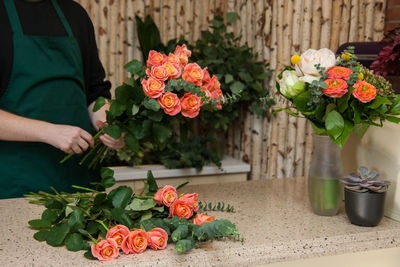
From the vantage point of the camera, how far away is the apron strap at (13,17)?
183cm

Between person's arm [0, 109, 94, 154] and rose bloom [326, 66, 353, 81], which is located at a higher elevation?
rose bloom [326, 66, 353, 81]

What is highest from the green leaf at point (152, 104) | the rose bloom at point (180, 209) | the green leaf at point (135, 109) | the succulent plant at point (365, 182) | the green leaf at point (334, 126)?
the green leaf at point (152, 104)

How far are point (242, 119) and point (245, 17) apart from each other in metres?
0.75

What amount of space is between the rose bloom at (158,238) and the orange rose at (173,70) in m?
0.41

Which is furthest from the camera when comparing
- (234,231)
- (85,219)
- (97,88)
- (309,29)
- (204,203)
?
(309,29)

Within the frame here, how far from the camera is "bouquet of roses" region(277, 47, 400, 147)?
4.00 feet

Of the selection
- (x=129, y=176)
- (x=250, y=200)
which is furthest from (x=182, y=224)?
(x=129, y=176)

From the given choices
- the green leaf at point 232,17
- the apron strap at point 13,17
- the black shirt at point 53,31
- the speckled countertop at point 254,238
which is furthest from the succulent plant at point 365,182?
the green leaf at point 232,17

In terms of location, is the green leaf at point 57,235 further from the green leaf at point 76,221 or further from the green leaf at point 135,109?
the green leaf at point 135,109

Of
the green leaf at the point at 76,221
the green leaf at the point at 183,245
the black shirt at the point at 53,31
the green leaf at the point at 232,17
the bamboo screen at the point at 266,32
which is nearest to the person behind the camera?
the green leaf at the point at 183,245

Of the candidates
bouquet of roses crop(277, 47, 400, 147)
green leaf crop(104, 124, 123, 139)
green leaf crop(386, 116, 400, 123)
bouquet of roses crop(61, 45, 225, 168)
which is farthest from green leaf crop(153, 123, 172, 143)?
green leaf crop(386, 116, 400, 123)

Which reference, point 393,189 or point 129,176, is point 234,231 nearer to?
point 393,189

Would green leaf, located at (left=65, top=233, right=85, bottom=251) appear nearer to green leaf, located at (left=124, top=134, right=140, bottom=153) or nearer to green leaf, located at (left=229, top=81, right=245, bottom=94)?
green leaf, located at (left=124, top=134, right=140, bottom=153)

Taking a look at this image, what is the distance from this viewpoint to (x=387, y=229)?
1.32 m
